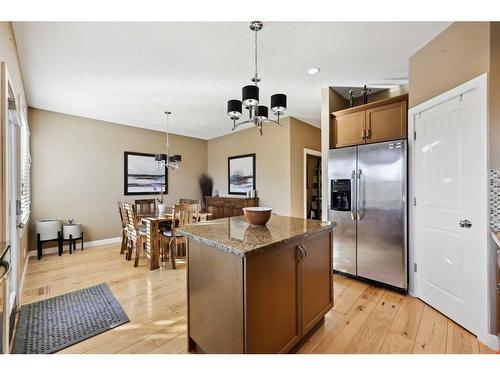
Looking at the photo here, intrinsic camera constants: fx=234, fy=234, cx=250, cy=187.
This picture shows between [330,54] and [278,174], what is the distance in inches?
105

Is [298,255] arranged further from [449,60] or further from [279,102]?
[449,60]

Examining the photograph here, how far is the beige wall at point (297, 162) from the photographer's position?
4.66 metres

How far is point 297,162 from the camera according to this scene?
4781 millimetres

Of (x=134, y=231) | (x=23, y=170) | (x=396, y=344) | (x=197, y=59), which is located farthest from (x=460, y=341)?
(x=23, y=170)

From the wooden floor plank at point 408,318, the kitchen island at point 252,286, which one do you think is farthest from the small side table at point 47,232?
the wooden floor plank at point 408,318

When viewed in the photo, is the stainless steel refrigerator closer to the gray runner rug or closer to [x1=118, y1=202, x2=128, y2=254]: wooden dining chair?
the gray runner rug

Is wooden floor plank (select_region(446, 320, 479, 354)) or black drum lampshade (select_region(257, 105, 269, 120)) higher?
black drum lampshade (select_region(257, 105, 269, 120))

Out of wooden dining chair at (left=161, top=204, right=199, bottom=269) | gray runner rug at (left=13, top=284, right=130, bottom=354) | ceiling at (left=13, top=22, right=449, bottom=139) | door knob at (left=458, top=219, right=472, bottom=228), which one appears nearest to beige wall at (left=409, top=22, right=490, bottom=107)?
ceiling at (left=13, top=22, right=449, bottom=139)

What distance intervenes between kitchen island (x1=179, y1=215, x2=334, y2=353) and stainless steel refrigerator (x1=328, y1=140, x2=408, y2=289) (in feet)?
3.90

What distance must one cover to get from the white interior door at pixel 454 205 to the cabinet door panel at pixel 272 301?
151cm

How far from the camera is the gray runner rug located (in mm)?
1790
